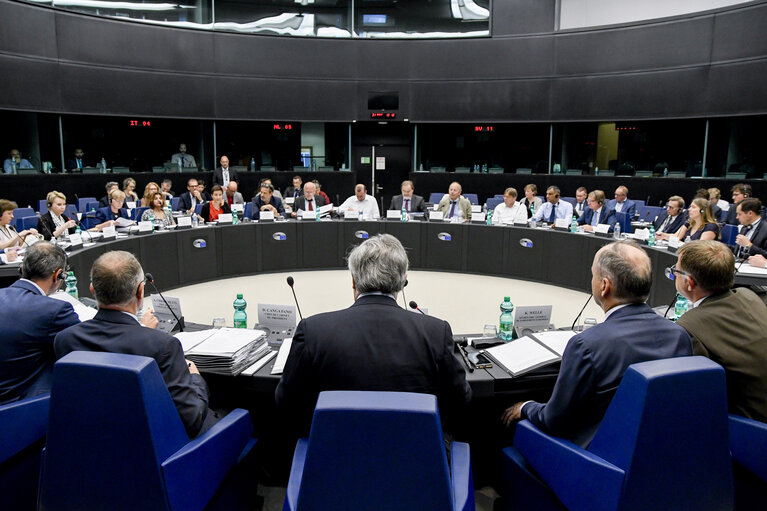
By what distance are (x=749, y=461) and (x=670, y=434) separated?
0.68m

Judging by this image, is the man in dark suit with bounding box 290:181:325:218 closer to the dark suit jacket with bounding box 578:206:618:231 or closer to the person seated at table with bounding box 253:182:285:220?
the person seated at table with bounding box 253:182:285:220

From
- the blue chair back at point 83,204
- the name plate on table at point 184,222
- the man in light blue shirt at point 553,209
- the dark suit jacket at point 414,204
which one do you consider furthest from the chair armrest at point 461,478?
the blue chair back at point 83,204

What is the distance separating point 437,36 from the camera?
11344mm

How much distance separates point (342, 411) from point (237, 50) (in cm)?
1085

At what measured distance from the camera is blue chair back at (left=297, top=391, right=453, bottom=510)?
1439mm

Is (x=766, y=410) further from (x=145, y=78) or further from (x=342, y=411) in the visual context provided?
(x=145, y=78)

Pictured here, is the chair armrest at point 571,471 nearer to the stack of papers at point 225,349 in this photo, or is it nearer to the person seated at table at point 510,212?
the stack of papers at point 225,349

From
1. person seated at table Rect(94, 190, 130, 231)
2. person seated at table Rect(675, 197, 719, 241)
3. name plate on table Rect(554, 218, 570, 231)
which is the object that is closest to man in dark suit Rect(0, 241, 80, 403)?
person seated at table Rect(94, 190, 130, 231)

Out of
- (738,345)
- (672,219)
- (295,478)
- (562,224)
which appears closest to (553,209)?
(562,224)

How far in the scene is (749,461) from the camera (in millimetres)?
2129

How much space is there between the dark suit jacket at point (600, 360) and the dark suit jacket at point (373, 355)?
0.36 metres

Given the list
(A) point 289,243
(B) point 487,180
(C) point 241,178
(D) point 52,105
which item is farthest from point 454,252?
(D) point 52,105

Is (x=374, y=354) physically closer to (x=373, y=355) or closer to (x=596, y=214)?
(x=373, y=355)

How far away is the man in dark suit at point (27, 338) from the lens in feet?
7.48
